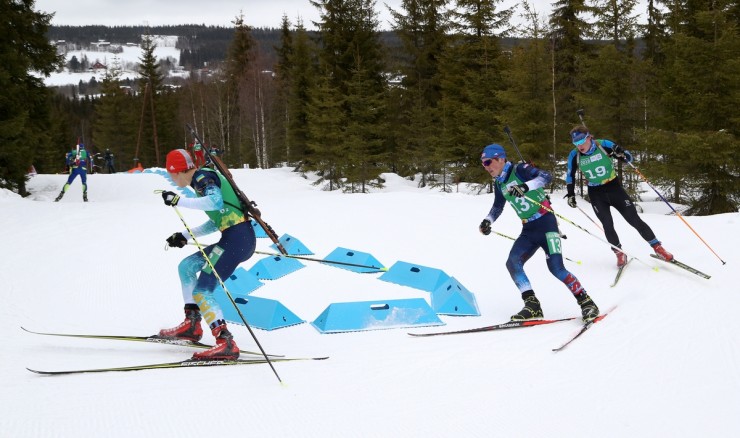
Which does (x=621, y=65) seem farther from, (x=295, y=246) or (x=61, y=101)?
(x=61, y=101)

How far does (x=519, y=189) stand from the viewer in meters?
4.81

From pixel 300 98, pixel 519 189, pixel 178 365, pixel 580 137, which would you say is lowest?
pixel 178 365

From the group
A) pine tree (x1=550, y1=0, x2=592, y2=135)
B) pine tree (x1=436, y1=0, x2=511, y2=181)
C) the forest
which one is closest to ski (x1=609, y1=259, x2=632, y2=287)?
the forest

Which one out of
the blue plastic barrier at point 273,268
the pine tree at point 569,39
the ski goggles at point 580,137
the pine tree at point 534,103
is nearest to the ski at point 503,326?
the ski goggles at point 580,137

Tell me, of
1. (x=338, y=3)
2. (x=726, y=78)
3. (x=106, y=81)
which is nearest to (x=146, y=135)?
(x=106, y=81)

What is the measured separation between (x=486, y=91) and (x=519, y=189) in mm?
15619

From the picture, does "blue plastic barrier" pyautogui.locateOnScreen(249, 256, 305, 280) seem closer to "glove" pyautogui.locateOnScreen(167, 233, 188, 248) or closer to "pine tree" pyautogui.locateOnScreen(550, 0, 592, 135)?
"glove" pyautogui.locateOnScreen(167, 233, 188, 248)

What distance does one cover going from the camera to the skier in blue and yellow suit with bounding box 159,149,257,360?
397cm

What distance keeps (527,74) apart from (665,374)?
14179 mm

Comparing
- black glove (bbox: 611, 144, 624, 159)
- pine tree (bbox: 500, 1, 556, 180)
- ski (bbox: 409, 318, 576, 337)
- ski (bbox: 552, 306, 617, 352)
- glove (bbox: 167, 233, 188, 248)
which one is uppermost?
pine tree (bbox: 500, 1, 556, 180)

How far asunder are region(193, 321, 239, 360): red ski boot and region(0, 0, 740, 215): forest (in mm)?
5810

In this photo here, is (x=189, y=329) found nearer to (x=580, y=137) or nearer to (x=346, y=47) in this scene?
(x=580, y=137)

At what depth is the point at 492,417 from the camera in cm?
307

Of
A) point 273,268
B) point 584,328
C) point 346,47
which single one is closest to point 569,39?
point 346,47
